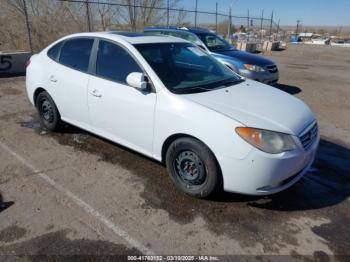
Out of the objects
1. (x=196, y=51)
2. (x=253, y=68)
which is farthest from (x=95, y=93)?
(x=253, y=68)

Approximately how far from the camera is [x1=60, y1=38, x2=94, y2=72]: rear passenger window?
4.32m

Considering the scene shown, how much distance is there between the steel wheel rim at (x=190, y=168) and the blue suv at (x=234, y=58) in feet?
16.3

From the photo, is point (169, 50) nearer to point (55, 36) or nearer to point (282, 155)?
point (282, 155)

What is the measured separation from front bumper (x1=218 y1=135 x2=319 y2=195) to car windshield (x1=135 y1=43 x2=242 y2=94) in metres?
1.03

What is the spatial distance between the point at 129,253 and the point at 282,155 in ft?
5.44

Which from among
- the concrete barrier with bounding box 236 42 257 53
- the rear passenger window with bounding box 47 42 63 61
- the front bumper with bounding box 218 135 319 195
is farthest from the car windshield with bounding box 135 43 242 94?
the concrete barrier with bounding box 236 42 257 53

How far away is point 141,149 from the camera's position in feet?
12.5

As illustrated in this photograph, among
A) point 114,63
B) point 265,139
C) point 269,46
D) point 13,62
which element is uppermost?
point 114,63

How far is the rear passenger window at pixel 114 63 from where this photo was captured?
3.80 metres

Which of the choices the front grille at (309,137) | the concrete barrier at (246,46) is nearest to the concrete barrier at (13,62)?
the front grille at (309,137)

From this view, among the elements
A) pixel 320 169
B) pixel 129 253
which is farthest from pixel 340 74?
pixel 129 253

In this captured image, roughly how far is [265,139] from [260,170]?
299mm

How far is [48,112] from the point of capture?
16.6 ft

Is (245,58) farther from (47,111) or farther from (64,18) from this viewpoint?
(64,18)
